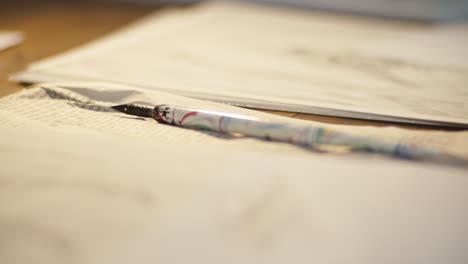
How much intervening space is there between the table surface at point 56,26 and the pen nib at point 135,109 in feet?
0.52

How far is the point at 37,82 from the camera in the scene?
26.1 inches

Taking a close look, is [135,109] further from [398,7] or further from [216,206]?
[398,7]

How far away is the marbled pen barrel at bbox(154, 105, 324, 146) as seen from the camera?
1.39 ft

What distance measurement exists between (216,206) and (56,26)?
953 mm

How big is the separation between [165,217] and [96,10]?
1.23m

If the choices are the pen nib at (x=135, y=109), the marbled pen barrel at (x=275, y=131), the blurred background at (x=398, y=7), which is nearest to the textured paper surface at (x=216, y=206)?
the marbled pen barrel at (x=275, y=131)

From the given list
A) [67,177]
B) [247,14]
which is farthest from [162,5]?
[67,177]

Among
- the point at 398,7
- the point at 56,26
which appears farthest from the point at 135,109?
the point at 398,7

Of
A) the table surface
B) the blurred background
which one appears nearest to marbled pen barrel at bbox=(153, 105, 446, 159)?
the table surface

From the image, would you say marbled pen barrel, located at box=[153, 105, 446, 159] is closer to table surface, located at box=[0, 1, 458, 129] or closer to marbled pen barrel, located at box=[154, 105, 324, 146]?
marbled pen barrel, located at box=[154, 105, 324, 146]

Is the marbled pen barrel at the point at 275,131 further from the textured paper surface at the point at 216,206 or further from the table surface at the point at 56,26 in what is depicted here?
the table surface at the point at 56,26

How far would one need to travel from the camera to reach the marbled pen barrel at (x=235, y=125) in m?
0.42

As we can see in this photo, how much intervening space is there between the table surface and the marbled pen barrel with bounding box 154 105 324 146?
0.12m

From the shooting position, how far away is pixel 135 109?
514mm
